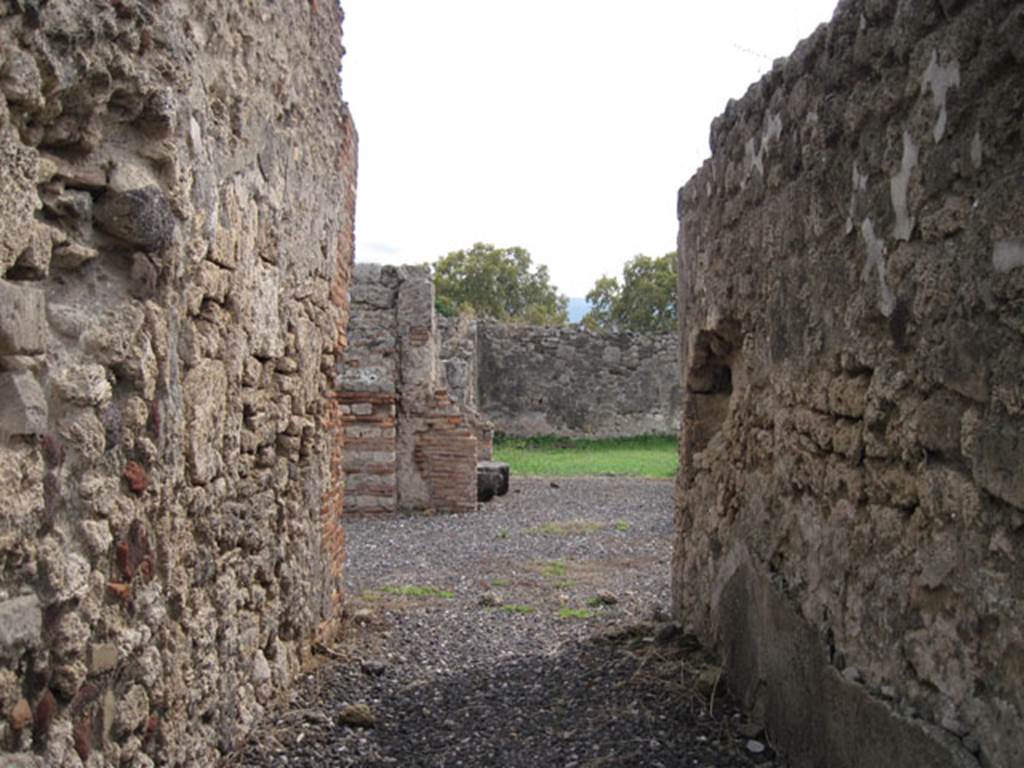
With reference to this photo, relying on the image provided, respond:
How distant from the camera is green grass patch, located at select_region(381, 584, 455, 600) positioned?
6543mm

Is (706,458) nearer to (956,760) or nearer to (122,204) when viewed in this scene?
(956,760)

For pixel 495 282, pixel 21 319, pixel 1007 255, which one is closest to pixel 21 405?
pixel 21 319

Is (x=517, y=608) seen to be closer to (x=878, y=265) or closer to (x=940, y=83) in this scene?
(x=878, y=265)

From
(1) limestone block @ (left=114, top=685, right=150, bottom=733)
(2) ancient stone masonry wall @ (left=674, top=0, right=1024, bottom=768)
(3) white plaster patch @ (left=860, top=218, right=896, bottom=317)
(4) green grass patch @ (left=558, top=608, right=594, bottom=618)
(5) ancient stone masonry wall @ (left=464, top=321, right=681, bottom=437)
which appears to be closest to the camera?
(2) ancient stone masonry wall @ (left=674, top=0, right=1024, bottom=768)

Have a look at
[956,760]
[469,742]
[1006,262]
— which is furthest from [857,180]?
[469,742]

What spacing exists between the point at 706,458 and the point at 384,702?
184cm

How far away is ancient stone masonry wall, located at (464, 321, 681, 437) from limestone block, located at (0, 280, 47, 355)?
17.7m

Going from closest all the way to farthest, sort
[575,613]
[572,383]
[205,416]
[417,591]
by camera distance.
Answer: [205,416] < [575,613] < [417,591] < [572,383]

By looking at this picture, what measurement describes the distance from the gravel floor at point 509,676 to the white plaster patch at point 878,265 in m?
1.68

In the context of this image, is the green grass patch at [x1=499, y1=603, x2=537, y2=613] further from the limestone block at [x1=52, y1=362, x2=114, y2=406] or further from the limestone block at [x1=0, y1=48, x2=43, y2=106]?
the limestone block at [x1=0, y1=48, x2=43, y2=106]

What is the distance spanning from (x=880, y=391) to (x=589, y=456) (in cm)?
1488

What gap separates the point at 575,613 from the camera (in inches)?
234

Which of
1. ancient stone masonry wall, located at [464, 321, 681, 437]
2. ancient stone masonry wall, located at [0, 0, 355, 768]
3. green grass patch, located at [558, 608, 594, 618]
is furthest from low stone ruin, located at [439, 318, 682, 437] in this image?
ancient stone masonry wall, located at [0, 0, 355, 768]

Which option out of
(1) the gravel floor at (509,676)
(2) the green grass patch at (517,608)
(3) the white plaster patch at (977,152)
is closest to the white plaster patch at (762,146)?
(3) the white plaster patch at (977,152)
